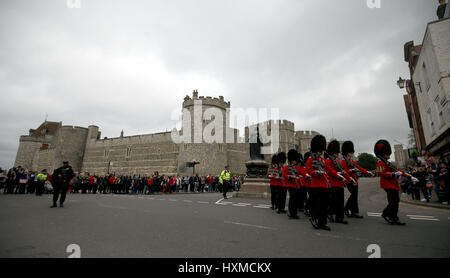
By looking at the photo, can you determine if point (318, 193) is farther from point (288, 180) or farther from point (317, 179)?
point (288, 180)

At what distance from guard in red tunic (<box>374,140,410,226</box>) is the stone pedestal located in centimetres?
741

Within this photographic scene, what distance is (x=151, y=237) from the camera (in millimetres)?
3822

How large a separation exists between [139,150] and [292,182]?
48.4 m

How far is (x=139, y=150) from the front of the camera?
50094mm

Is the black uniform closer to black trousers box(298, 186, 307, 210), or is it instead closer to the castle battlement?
black trousers box(298, 186, 307, 210)

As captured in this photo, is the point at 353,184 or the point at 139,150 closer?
the point at 353,184

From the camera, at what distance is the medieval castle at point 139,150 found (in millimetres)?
36469

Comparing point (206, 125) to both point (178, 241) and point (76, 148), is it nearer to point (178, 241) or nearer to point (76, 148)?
point (178, 241)

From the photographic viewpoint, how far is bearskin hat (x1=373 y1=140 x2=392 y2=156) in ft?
19.7

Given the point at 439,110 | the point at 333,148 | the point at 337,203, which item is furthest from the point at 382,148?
the point at 439,110

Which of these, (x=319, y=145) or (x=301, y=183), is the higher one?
(x=319, y=145)

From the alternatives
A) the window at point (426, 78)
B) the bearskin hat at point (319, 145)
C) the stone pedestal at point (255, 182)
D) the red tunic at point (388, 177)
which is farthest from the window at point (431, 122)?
the bearskin hat at point (319, 145)

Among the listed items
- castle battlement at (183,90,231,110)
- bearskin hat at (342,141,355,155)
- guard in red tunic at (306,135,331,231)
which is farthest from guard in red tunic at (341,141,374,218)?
castle battlement at (183,90,231,110)
